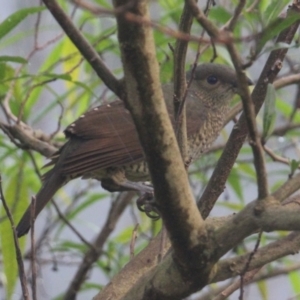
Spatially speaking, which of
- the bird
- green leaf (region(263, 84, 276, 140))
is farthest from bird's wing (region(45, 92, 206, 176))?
green leaf (region(263, 84, 276, 140))

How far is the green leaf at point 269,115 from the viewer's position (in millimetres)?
1228

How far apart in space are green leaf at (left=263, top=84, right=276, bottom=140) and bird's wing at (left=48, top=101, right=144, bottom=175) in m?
1.24

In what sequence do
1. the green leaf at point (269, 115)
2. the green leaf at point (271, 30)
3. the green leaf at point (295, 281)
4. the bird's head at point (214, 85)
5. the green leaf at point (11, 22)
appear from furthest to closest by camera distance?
1. the bird's head at point (214, 85)
2. the green leaf at point (295, 281)
3. the green leaf at point (11, 22)
4. the green leaf at point (269, 115)
5. the green leaf at point (271, 30)

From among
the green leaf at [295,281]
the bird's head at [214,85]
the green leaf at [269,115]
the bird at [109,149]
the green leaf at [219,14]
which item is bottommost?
the green leaf at [269,115]

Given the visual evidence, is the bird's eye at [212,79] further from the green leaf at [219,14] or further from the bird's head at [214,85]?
the green leaf at [219,14]

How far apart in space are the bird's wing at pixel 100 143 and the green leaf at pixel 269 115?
124 cm

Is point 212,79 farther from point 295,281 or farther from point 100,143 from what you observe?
point 295,281

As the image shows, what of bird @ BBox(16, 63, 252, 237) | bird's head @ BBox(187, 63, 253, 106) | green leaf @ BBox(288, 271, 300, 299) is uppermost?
bird's head @ BBox(187, 63, 253, 106)

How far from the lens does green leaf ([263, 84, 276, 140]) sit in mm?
1228

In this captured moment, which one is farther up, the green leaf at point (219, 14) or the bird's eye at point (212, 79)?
the bird's eye at point (212, 79)

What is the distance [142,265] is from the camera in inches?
70.0

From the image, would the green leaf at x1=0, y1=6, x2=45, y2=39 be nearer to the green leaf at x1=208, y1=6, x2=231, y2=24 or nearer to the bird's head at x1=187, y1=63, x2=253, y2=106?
the green leaf at x1=208, y1=6, x2=231, y2=24

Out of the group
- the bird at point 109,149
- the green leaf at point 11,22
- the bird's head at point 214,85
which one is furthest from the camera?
the bird's head at point 214,85

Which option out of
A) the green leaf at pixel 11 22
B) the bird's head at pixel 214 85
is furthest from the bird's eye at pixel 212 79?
the green leaf at pixel 11 22
